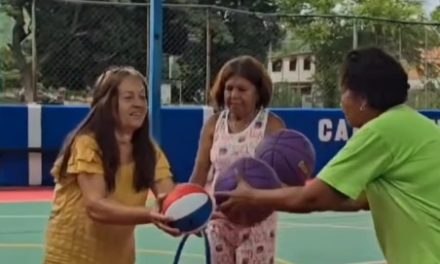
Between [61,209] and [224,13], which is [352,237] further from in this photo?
[224,13]

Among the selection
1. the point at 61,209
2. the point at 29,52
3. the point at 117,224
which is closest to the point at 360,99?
the point at 117,224

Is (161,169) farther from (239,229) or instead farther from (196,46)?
(196,46)

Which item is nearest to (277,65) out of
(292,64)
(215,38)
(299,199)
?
(292,64)

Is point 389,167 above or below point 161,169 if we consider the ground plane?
above

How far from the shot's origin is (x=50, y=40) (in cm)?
1546

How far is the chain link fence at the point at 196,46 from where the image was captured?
14.2 m

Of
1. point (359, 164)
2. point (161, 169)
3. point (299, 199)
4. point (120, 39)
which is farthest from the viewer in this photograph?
point (120, 39)

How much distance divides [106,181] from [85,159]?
0.12 m

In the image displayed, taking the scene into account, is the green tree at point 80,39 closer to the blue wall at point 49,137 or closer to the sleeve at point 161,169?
the blue wall at point 49,137

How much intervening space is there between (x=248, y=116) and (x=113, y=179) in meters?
1.04

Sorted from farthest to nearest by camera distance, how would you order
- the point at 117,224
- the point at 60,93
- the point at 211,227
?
the point at 60,93, the point at 211,227, the point at 117,224


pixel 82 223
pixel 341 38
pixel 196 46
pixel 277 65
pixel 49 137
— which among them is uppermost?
pixel 341 38

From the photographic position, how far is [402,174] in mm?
2896

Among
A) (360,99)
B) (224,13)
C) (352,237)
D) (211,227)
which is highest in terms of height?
(224,13)
